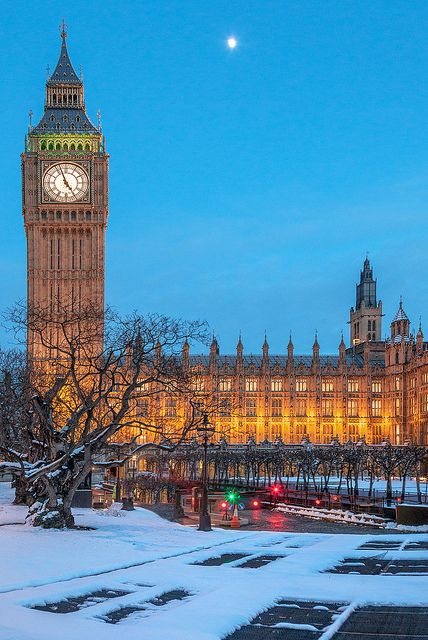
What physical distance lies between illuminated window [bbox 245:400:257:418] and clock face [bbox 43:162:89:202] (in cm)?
3771

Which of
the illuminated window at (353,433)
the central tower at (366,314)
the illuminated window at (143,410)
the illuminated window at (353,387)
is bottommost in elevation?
the illuminated window at (353,433)

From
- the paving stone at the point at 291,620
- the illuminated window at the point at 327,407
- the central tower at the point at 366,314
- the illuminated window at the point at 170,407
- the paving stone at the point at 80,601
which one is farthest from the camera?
the central tower at the point at 366,314

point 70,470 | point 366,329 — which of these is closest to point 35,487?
point 70,470

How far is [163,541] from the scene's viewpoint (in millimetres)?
23766

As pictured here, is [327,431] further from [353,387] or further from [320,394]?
[353,387]

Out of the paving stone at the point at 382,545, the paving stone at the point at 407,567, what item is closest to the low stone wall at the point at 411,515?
the paving stone at the point at 382,545

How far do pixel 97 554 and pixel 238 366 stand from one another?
10380 cm

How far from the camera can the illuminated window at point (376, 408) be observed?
123000 mm

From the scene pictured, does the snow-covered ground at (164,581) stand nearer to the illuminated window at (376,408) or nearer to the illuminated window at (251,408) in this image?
the illuminated window at (251,408)

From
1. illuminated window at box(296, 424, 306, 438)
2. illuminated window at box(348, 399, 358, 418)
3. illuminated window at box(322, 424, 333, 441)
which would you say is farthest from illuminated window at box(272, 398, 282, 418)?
illuminated window at box(348, 399, 358, 418)

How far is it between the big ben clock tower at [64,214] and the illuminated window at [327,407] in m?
35.1

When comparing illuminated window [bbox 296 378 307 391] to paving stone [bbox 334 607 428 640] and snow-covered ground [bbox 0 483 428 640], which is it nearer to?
snow-covered ground [bbox 0 483 428 640]

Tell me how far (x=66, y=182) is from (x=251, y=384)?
3926cm

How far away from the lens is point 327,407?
123 metres
